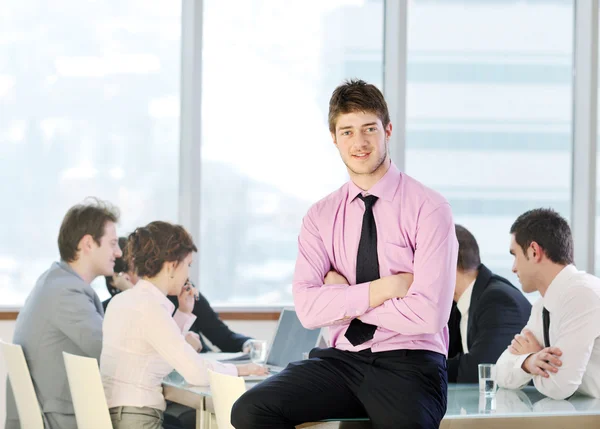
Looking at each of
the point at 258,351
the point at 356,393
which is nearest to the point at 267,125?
the point at 258,351

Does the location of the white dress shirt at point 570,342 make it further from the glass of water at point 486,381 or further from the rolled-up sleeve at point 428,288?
the rolled-up sleeve at point 428,288

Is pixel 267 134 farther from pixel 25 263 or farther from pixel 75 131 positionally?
pixel 25 263

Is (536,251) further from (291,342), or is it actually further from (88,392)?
(88,392)

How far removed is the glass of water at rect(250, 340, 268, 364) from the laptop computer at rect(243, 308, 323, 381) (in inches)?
1.2

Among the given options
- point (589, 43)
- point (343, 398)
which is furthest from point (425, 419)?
point (589, 43)

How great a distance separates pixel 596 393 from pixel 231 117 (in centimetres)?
361

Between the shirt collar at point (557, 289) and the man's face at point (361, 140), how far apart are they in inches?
41.8

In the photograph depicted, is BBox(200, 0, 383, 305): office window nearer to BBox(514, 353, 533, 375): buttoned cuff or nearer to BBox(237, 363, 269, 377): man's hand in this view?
BBox(237, 363, 269, 377): man's hand

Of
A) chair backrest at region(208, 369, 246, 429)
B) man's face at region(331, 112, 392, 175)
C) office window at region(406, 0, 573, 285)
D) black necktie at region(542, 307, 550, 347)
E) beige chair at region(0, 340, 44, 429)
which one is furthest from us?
office window at region(406, 0, 573, 285)

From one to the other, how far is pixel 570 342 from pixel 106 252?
2215 mm

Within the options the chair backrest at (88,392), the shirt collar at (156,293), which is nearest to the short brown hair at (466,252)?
the shirt collar at (156,293)

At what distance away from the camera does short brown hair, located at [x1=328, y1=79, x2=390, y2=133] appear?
2.62m

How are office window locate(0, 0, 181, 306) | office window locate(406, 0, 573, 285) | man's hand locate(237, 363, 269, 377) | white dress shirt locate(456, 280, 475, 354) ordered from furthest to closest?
office window locate(406, 0, 573, 285) → office window locate(0, 0, 181, 306) → white dress shirt locate(456, 280, 475, 354) → man's hand locate(237, 363, 269, 377)

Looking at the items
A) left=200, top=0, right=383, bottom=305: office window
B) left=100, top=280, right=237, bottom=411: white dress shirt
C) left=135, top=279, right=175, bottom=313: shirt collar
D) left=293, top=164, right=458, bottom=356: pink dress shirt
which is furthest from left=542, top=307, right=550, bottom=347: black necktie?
left=200, top=0, right=383, bottom=305: office window
